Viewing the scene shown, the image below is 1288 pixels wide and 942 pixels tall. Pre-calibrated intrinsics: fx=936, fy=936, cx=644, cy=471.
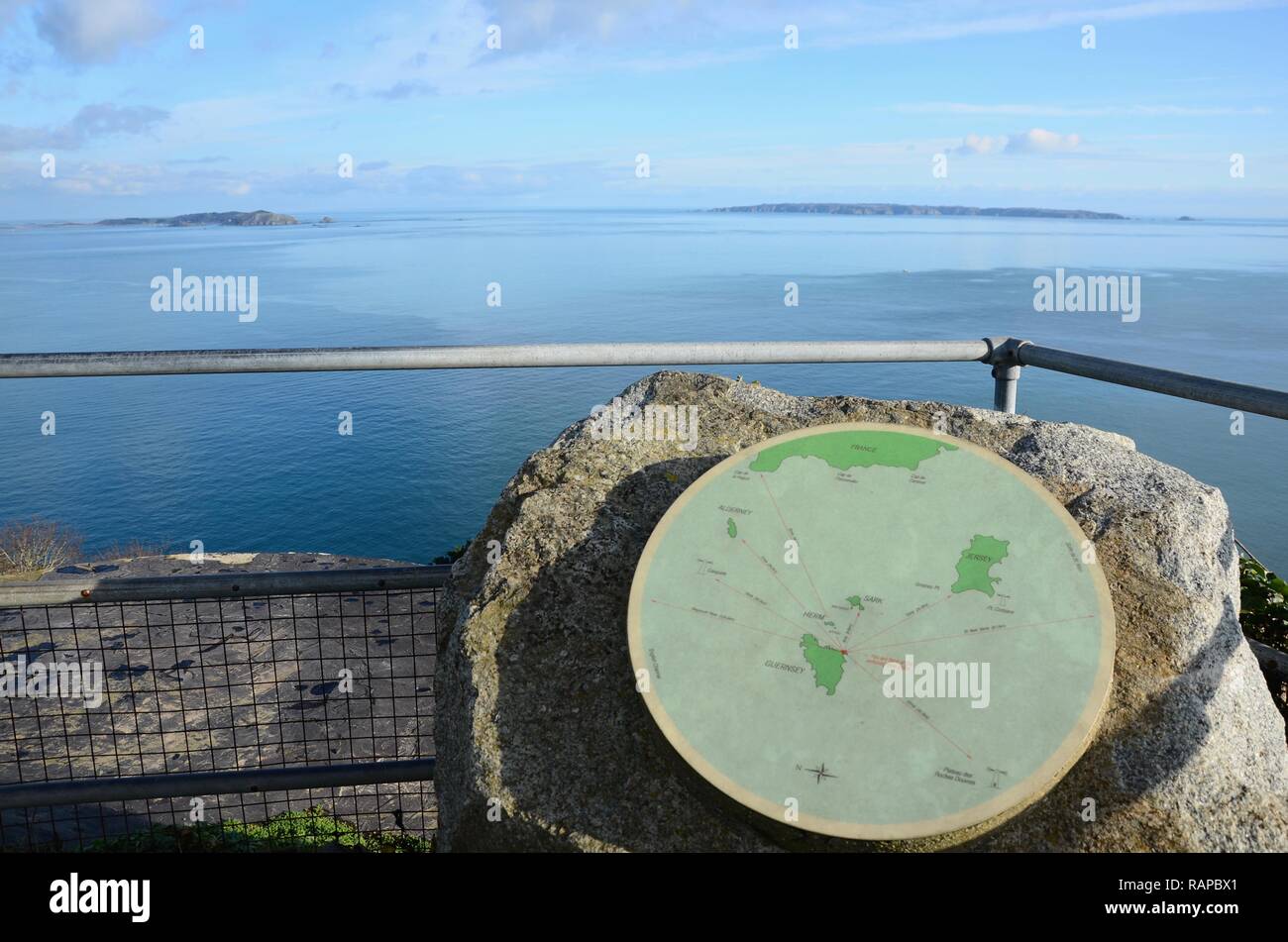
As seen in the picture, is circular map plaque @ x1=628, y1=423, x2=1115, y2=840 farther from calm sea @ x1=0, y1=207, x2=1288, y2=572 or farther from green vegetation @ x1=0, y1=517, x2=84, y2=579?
calm sea @ x1=0, y1=207, x2=1288, y2=572

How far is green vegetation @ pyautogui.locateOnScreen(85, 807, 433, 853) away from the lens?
5.08m

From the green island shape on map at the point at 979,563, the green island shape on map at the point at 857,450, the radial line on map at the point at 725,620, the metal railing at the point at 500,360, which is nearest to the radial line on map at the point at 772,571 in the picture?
the radial line on map at the point at 725,620

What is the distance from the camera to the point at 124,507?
4406 centimetres

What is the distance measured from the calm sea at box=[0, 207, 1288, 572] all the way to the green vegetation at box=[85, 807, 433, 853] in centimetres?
2669

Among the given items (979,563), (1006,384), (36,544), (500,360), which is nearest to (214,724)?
(500,360)

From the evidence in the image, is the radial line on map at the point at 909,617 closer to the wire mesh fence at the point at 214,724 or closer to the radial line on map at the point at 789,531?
the radial line on map at the point at 789,531

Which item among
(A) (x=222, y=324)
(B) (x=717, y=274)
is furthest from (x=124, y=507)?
(B) (x=717, y=274)

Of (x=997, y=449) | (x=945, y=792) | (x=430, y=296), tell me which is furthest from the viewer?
(x=430, y=296)

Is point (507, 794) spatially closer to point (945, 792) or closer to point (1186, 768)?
point (945, 792)

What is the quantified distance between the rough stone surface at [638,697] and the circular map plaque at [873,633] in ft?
0.61

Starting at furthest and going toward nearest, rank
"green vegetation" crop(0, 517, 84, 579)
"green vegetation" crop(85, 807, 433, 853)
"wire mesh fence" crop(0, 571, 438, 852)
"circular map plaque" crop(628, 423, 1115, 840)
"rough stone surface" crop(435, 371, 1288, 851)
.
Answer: "green vegetation" crop(0, 517, 84, 579), "green vegetation" crop(85, 807, 433, 853), "wire mesh fence" crop(0, 571, 438, 852), "rough stone surface" crop(435, 371, 1288, 851), "circular map plaque" crop(628, 423, 1115, 840)

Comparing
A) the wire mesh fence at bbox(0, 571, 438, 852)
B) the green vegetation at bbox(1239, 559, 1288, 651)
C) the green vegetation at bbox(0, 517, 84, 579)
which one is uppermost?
the green vegetation at bbox(1239, 559, 1288, 651)

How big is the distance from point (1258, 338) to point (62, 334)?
6861 cm

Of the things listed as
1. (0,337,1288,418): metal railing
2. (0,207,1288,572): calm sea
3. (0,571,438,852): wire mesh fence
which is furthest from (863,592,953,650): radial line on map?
(0,207,1288,572): calm sea
